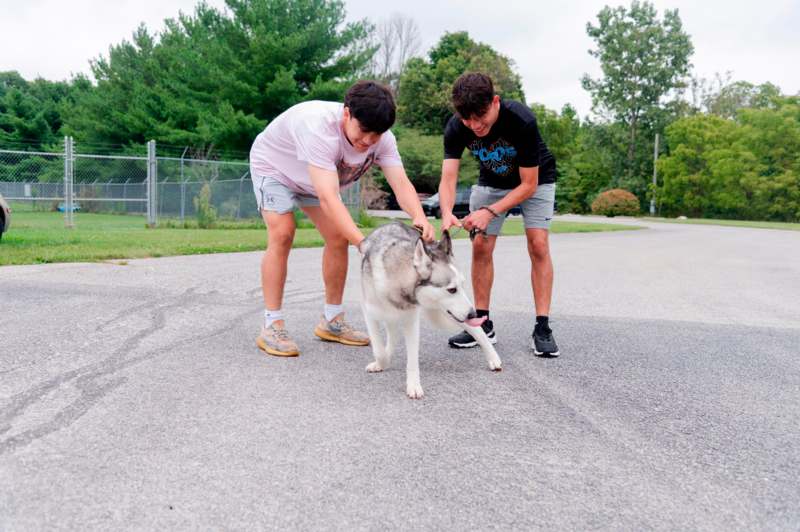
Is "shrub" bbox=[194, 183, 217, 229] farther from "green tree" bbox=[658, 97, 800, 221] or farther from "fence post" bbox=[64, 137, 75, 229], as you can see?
"green tree" bbox=[658, 97, 800, 221]

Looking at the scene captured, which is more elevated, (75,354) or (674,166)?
(674,166)

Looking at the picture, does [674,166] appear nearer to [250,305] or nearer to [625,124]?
[625,124]

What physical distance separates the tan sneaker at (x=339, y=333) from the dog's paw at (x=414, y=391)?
1285 millimetres

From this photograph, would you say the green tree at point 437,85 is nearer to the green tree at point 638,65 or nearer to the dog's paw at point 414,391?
the green tree at point 638,65

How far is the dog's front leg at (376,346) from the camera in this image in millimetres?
4043

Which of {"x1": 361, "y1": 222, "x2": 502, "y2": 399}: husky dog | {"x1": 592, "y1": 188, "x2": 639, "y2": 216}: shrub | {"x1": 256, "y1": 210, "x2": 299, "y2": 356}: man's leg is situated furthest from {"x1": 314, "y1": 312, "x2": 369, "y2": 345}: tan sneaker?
{"x1": 592, "y1": 188, "x2": 639, "y2": 216}: shrub

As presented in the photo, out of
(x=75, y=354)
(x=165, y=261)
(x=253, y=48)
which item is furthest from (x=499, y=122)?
(x=253, y=48)

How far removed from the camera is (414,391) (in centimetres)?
363

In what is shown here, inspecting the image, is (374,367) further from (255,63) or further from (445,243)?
(255,63)

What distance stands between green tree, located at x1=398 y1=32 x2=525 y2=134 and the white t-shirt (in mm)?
42571

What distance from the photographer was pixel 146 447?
2773mm

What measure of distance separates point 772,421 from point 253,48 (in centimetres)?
2549

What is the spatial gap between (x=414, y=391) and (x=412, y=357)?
20cm

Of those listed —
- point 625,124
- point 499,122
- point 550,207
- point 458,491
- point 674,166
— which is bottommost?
point 458,491
